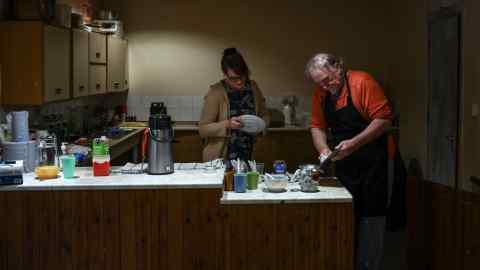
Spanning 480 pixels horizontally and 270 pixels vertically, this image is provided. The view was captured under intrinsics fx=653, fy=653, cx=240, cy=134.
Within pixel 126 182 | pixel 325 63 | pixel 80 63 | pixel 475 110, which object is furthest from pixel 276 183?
pixel 80 63

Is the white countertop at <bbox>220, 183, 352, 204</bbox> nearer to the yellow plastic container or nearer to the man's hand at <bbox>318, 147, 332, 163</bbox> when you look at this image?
the man's hand at <bbox>318, 147, 332, 163</bbox>

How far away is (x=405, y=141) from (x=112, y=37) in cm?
313

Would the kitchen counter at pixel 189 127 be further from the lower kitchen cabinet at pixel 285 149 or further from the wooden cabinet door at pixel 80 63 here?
the wooden cabinet door at pixel 80 63

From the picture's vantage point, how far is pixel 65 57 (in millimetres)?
4902

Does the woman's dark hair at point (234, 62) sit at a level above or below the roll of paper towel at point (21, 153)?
above

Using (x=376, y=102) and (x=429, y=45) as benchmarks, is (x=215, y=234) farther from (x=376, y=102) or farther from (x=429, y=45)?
(x=429, y=45)

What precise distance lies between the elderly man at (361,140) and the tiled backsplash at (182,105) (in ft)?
11.2

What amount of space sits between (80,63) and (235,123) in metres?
1.60

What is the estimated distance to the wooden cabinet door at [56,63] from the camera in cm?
446

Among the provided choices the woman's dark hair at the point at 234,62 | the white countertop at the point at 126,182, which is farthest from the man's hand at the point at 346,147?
the woman's dark hair at the point at 234,62

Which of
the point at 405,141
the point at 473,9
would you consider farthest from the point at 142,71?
the point at 473,9

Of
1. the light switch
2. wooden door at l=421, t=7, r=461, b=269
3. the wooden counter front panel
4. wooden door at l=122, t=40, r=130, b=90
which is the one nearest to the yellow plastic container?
the wooden counter front panel

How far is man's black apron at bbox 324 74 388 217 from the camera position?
3729 mm

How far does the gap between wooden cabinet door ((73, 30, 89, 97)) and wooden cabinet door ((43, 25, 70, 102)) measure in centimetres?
17
